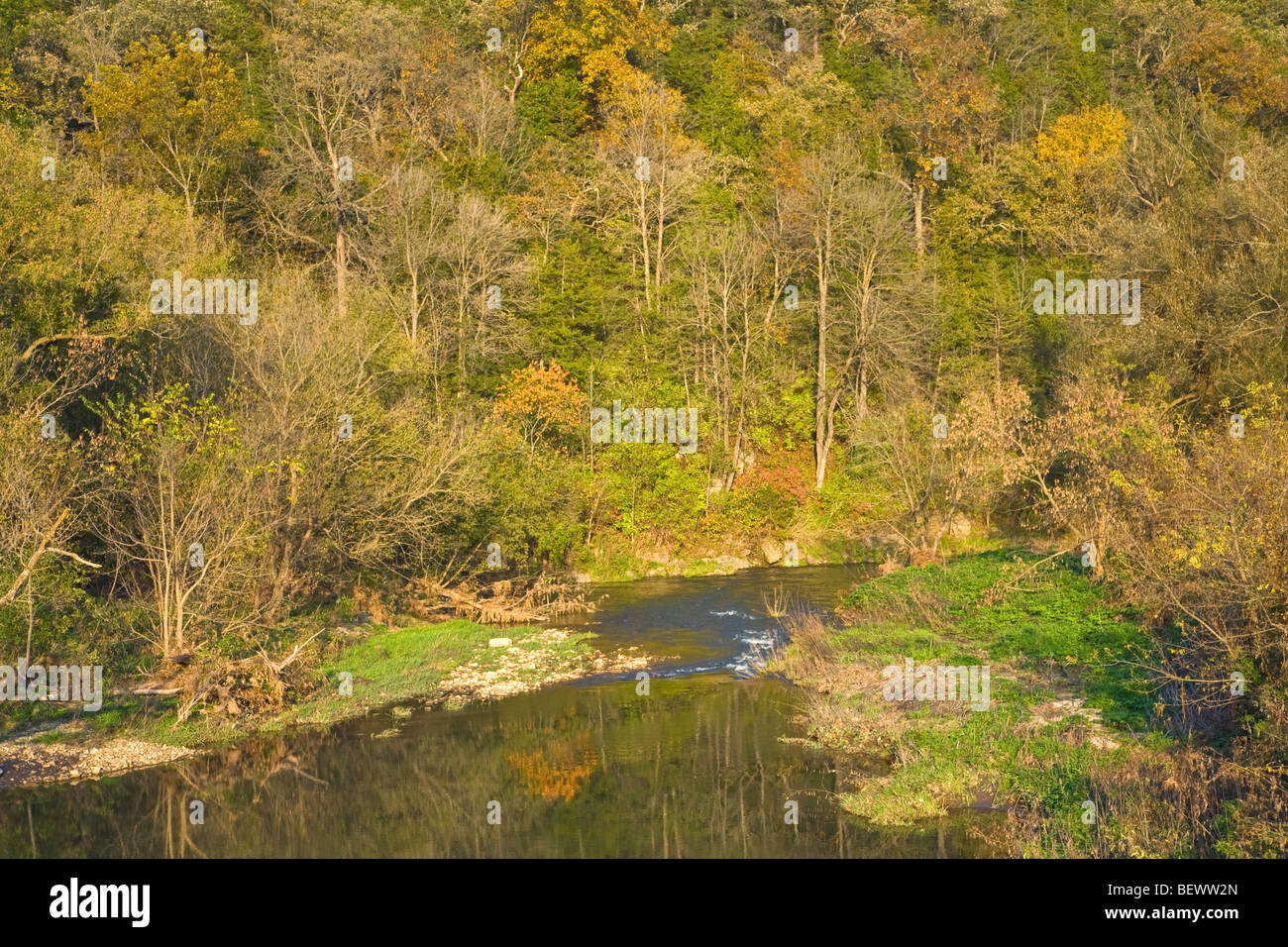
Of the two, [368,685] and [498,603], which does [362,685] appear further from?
[498,603]

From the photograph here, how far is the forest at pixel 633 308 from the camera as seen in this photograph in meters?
25.4

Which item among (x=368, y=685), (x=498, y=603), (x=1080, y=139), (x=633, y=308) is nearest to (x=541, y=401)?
(x=633, y=308)

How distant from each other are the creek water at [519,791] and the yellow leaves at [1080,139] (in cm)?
4491

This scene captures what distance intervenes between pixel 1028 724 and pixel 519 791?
378 inches

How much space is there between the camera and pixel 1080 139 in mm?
62188

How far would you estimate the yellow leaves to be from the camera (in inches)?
2400

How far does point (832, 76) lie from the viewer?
2542 inches

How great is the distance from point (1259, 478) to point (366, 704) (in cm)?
1893

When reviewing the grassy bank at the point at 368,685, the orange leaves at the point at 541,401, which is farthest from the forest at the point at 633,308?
the grassy bank at the point at 368,685

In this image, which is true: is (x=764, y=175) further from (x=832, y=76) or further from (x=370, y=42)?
(x=370, y=42)

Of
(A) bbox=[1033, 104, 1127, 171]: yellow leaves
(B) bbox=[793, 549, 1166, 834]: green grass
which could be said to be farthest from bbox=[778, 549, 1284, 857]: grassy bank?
(A) bbox=[1033, 104, 1127, 171]: yellow leaves

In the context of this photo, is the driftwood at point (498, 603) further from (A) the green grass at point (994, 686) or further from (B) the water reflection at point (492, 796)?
(B) the water reflection at point (492, 796)

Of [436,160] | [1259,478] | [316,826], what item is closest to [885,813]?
[1259,478]
